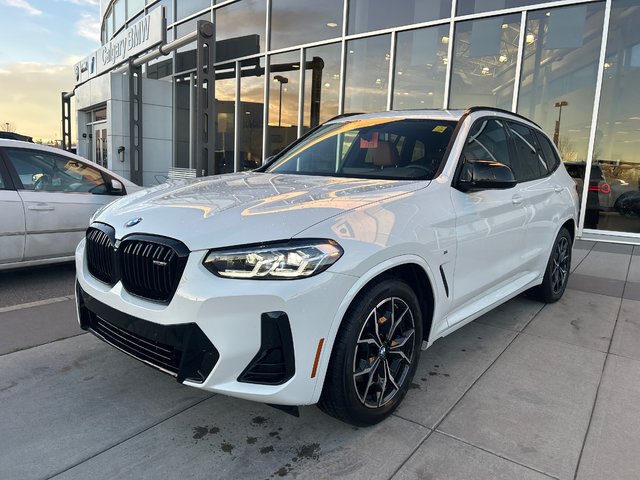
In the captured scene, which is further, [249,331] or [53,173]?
[53,173]

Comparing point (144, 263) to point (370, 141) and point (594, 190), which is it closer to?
point (370, 141)

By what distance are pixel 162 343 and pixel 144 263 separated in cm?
40

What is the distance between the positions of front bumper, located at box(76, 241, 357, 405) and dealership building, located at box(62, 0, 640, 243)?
8.06m

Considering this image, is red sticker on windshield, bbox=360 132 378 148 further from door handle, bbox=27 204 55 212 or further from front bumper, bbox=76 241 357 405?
door handle, bbox=27 204 55 212

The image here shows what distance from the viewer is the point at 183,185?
3275 millimetres

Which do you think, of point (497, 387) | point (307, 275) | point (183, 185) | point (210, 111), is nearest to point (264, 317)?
point (307, 275)

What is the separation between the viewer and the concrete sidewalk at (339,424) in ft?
7.55

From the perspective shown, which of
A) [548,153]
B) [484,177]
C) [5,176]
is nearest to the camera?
[484,177]

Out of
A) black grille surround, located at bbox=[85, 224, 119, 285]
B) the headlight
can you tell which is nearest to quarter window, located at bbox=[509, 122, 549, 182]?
the headlight

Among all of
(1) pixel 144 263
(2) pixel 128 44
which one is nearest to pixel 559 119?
(1) pixel 144 263

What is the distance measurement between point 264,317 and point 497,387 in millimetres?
1832

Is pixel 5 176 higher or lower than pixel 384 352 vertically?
higher

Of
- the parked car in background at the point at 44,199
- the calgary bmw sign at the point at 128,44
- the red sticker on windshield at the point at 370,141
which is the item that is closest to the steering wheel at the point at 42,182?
the parked car in background at the point at 44,199

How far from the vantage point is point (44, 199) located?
525 cm
